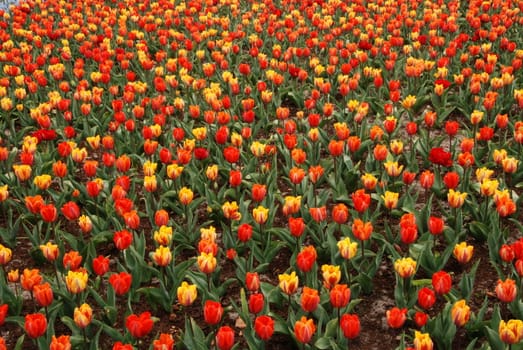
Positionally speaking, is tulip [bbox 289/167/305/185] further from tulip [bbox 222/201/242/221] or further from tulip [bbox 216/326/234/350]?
tulip [bbox 216/326/234/350]

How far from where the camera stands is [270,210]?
5.26 m

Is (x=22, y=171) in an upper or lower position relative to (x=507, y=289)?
lower

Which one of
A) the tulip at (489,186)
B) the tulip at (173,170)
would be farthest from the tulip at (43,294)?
the tulip at (489,186)

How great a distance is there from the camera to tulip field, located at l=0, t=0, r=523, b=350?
12.8ft

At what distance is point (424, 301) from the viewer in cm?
353

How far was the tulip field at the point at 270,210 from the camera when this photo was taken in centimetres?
389

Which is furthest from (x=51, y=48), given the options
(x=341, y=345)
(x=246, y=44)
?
(x=341, y=345)

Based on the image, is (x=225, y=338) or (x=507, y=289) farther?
(x=507, y=289)

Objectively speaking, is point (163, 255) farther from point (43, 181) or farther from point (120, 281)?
point (43, 181)

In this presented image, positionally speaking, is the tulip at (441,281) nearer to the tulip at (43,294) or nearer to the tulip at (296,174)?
the tulip at (296,174)

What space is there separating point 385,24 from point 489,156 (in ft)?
17.2

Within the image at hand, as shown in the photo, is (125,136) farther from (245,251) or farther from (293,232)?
(293,232)

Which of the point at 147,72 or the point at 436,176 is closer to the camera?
the point at 436,176

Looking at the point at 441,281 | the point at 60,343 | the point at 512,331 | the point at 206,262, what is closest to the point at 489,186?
the point at 441,281
